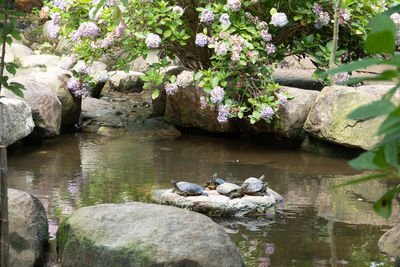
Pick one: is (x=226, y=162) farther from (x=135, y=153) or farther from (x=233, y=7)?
(x=233, y=7)

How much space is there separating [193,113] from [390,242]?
502 cm

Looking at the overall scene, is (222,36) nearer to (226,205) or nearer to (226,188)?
(226,188)

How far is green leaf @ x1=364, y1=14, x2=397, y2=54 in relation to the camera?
69cm

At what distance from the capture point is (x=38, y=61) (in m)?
12.5

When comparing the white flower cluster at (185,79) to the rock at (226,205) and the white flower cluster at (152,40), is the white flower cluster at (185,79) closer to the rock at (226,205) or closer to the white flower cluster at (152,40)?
the white flower cluster at (152,40)

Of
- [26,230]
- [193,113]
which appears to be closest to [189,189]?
[26,230]

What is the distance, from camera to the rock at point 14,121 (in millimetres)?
7215

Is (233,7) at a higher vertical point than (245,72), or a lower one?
higher

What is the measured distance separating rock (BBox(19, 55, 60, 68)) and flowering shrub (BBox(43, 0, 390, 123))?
382 centimetres

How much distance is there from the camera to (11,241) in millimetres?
3703

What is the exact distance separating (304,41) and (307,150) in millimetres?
1829

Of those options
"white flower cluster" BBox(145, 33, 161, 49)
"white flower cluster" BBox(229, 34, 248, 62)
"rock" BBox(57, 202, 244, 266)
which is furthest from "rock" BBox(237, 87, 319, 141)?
"rock" BBox(57, 202, 244, 266)

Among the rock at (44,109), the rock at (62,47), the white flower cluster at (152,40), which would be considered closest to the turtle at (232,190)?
the white flower cluster at (152,40)

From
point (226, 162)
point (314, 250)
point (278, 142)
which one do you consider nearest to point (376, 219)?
point (314, 250)
